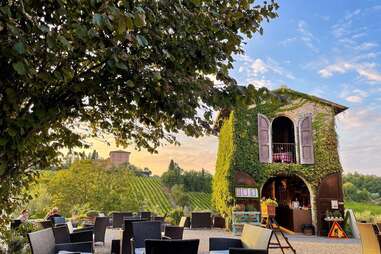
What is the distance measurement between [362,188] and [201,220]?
22309mm

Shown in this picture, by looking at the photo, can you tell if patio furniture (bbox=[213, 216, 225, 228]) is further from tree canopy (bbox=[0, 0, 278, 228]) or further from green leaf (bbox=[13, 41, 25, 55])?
green leaf (bbox=[13, 41, 25, 55])

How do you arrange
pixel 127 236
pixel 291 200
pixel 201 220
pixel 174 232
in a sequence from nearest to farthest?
pixel 127 236, pixel 174 232, pixel 201 220, pixel 291 200

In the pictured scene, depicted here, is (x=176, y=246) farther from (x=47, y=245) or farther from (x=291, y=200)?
(x=291, y=200)

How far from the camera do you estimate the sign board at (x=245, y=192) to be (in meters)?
13.4

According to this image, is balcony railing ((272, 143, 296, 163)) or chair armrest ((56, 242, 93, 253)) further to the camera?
balcony railing ((272, 143, 296, 163))

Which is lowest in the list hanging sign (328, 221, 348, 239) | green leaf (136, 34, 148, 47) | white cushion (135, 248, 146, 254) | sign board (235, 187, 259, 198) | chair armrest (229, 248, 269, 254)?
hanging sign (328, 221, 348, 239)

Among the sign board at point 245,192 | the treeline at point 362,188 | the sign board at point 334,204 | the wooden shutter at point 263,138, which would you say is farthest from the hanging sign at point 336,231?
the treeline at point 362,188

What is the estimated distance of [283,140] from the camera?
1680 centimetres

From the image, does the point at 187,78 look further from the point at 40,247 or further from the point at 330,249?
the point at 330,249

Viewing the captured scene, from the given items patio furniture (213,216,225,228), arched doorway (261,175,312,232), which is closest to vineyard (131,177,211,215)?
arched doorway (261,175,312,232)

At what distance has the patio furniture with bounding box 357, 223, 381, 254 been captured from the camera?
510 cm

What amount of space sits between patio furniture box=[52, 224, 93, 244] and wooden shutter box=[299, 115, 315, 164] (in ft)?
33.8

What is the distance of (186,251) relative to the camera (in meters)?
3.03

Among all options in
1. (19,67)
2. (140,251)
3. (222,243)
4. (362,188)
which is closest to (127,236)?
(140,251)
